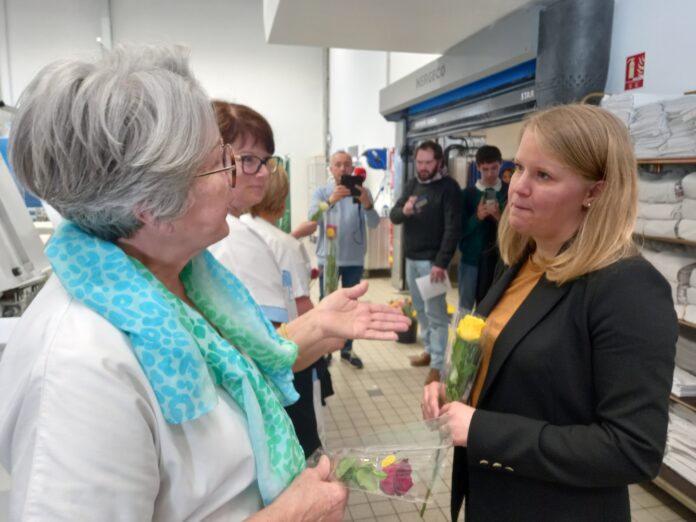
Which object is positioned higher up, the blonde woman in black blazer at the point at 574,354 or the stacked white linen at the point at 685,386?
the blonde woman in black blazer at the point at 574,354

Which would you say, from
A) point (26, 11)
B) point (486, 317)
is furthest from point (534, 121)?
point (26, 11)

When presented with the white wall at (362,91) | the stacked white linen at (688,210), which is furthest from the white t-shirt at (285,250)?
the white wall at (362,91)

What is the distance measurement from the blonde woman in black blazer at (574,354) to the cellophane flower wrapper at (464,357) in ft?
0.15

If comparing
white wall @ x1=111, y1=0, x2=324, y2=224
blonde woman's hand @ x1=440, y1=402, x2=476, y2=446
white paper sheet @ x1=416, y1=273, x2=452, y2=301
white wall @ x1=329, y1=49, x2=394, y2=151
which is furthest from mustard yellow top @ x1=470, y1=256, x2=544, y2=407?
white wall @ x1=111, y1=0, x2=324, y2=224

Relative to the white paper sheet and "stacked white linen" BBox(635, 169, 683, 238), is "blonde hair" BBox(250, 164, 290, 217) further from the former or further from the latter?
the white paper sheet

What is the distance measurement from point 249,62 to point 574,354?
1093 centimetres

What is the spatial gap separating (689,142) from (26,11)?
38.8ft

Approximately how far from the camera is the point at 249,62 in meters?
10.5

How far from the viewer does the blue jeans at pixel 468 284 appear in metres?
3.86

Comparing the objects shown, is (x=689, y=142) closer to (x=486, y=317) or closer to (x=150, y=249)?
(x=486, y=317)

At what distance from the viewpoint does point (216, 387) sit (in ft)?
2.70

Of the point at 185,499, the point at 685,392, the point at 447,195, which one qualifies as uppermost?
the point at 447,195

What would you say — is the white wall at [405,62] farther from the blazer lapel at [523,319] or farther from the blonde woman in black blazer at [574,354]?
A: the blazer lapel at [523,319]

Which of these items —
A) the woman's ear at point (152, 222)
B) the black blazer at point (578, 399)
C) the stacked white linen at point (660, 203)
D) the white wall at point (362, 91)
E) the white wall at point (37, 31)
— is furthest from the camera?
the white wall at point (37, 31)
